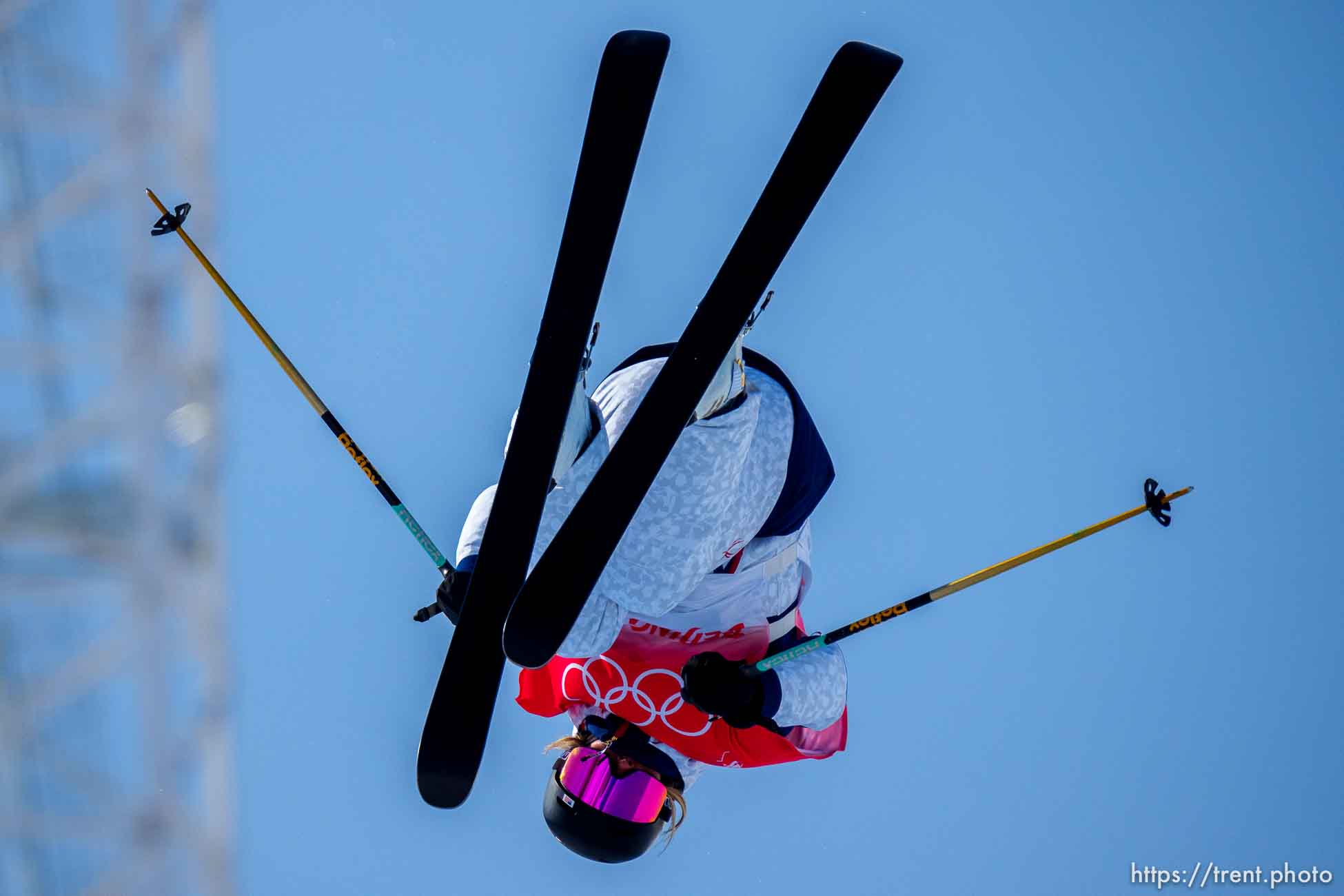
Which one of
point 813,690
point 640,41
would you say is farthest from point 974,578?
point 640,41

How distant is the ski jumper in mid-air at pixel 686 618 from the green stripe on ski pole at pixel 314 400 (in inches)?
3.8

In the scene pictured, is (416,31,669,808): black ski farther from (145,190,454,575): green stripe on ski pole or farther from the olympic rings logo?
the olympic rings logo

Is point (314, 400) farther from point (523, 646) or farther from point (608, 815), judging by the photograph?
point (608, 815)

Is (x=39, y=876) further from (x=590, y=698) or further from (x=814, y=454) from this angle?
(x=814, y=454)

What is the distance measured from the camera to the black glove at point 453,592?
9.52 feet

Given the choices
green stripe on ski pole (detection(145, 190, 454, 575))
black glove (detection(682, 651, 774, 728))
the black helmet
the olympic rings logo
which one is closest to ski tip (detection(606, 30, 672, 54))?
green stripe on ski pole (detection(145, 190, 454, 575))

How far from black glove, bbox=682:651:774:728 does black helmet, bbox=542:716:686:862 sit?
19.2 inches

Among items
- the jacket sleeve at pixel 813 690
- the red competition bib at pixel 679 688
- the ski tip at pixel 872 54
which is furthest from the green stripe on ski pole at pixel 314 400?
the ski tip at pixel 872 54

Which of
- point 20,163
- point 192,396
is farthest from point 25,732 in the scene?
point 20,163

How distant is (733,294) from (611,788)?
1667 mm

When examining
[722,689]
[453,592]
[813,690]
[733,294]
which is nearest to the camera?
[733,294]

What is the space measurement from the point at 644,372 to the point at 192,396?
9.48ft

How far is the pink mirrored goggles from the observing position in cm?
346

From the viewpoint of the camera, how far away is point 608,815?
11.3 feet
